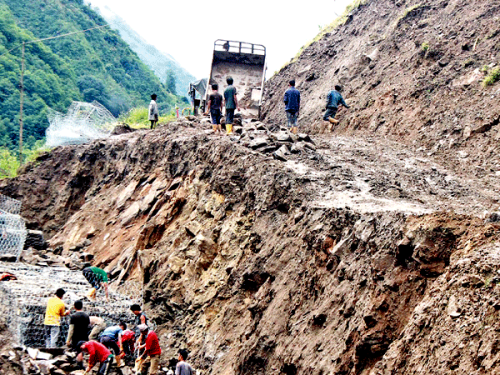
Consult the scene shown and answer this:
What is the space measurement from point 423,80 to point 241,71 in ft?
28.1

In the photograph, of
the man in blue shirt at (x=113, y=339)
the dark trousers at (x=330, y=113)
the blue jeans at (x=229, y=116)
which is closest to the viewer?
the man in blue shirt at (x=113, y=339)

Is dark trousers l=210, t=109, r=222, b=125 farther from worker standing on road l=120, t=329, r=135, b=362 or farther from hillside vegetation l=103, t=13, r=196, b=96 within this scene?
hillside vegetation l=103, t=13, r=196, b=96

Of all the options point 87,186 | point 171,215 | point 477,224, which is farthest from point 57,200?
point 477,224

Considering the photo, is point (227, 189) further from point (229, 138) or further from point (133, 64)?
point (133, 64)

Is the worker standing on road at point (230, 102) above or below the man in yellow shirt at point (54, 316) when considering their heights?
above

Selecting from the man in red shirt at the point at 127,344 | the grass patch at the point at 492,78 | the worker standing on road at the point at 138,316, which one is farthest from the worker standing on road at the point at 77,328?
the grass patch at the point at 492,78

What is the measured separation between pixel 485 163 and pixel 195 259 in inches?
228

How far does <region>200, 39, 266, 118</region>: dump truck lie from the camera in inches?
872

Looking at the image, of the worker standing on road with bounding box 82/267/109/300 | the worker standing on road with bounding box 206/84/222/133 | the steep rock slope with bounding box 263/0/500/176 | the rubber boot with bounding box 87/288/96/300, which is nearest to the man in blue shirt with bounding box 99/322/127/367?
the rubber boot with bounding box 87/288/96/300

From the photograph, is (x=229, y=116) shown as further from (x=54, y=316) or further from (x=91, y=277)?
(x=54, y=316)

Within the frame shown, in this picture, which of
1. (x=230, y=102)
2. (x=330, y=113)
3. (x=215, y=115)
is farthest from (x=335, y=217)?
(x=330, y=113)

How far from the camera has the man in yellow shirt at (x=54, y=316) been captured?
1046 centimetres

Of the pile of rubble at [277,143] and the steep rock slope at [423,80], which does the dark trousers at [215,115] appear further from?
the steep rock slope at [423,80]

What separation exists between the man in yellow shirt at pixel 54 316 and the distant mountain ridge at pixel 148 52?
8955 centimetres
